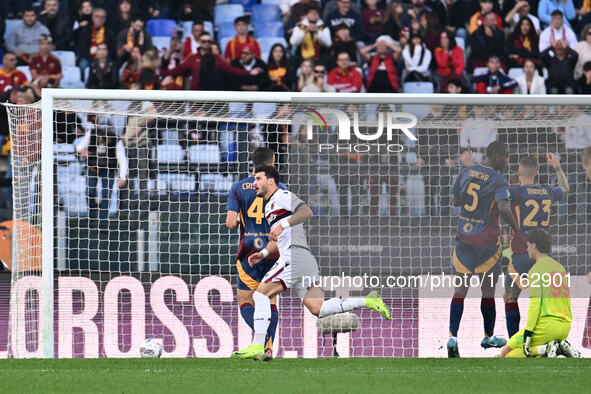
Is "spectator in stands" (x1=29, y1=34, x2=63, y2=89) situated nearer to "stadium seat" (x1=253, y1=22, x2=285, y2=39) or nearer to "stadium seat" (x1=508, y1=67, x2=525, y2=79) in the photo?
"stadium seat" (x1=253, y1=22, x2=285, y2=39)

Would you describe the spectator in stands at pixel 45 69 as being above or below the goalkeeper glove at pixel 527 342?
above

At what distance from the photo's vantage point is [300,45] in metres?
13.9

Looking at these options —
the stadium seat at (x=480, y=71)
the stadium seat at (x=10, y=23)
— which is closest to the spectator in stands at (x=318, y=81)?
the stadium seat at (x=480, y=71)

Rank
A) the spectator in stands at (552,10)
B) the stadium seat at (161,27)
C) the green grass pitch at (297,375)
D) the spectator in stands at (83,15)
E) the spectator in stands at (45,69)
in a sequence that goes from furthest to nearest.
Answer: the spectator in stands at (552,10) → the stadium seat at (161,27) → the spectator in stands at (83,15) → the spectator in stands at (45,69) → the green grass pitch at (297,375)

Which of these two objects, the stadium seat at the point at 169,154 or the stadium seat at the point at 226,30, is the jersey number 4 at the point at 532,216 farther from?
the stadium seat at the point at 226,30

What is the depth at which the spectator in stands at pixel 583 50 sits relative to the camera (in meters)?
14.0

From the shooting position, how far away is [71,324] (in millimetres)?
8633

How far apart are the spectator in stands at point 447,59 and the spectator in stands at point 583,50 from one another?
5.19 ft

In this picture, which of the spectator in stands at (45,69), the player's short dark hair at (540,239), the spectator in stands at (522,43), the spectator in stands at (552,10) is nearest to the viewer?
the player's short dark hair at (540,239)

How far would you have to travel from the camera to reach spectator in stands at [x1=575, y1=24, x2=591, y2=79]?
551 inches

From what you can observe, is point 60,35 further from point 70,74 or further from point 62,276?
point 62,276

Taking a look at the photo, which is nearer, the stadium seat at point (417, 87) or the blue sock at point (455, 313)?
the blue sock at point (455, 313)

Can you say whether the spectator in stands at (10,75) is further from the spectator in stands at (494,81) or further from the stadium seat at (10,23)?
the spectator in stands at (494,81)

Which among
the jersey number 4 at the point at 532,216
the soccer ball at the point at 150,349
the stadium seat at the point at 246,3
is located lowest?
the soccer ball at the point at 150,349
